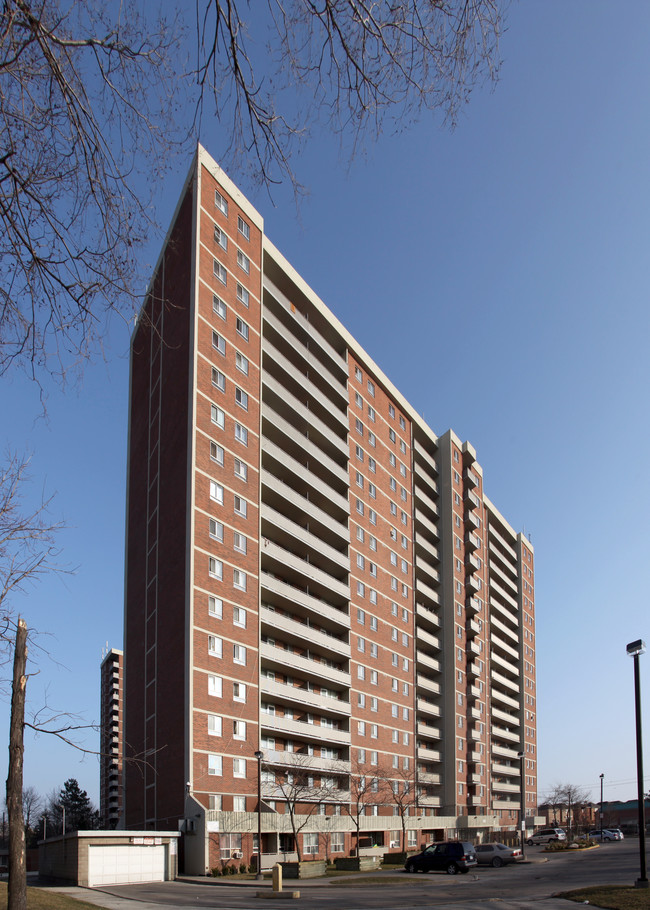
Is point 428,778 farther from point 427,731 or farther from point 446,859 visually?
point 446,859

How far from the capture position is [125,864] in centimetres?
3691

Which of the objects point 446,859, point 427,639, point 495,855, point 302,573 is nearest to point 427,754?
point 427,639

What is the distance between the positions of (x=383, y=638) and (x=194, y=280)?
37.5 metres

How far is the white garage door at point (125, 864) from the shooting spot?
3572cm

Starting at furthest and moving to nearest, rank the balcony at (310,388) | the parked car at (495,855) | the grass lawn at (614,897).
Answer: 1. the balcony at (310,388)
2. the parked car at (495,855)
3. the grass lawn at (614,897)

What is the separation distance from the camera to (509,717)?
11250cm

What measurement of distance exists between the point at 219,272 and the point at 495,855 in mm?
41439

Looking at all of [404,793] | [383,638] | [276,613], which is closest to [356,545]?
[383,638]

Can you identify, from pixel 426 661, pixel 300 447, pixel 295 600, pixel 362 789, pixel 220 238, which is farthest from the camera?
pixel 426 661

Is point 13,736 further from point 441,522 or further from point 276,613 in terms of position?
point 441,522

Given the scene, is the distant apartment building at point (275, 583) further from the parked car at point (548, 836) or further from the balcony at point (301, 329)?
the parked car at point (548, 836)

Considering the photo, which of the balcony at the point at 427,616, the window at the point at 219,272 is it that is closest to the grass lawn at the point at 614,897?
the window at the point at 219,272

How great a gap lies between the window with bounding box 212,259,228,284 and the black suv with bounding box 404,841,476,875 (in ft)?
123

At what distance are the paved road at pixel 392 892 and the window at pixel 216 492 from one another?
69.1 ft
